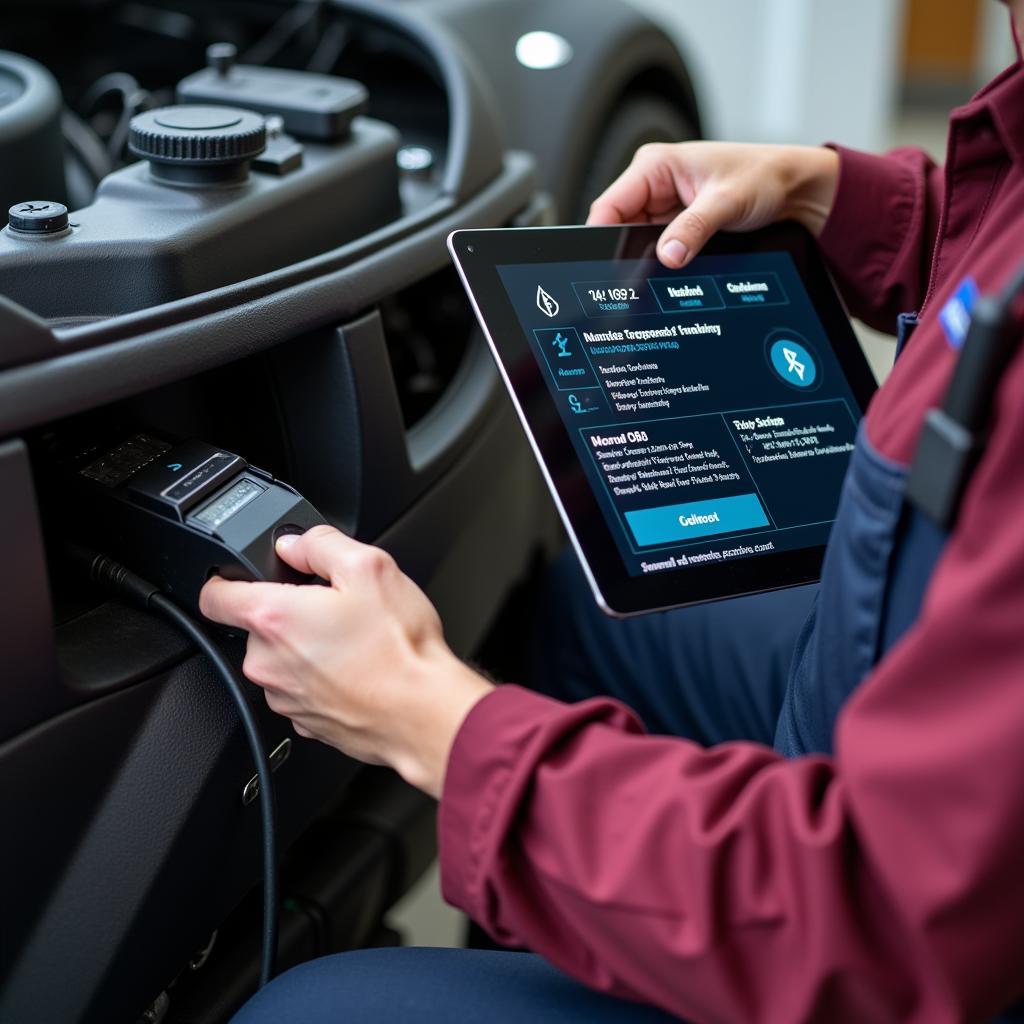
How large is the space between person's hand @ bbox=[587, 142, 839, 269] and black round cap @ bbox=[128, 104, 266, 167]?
8.9 inches

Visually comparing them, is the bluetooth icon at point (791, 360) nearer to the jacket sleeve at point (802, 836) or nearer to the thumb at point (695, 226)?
the thumb at point (695, 226)

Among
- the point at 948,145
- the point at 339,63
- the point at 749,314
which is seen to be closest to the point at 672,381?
the point at 749,314

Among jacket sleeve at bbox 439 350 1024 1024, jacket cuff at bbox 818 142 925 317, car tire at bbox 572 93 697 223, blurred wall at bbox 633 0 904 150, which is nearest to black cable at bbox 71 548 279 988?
jacket sleeve at bbox 439 350 1024 1024

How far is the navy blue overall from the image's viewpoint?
0.50 m

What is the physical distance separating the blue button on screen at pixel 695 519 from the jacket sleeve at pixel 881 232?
10.7 inches

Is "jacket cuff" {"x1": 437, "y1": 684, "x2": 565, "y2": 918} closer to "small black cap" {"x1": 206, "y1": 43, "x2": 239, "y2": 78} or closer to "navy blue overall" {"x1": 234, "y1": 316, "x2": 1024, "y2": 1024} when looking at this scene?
"navy blue overall" {"x1": 234, "y1": 316, "x2": 1024, "y2": 1024}

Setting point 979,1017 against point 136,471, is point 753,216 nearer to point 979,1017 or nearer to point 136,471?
point 136,471

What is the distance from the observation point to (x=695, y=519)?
678mm

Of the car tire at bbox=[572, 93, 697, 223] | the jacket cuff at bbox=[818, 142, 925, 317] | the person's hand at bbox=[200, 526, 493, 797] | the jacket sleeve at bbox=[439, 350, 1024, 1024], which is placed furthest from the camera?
the car tire at bbox=[572, 93, 697, 223]

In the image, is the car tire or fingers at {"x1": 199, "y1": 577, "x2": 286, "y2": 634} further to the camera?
the car tire

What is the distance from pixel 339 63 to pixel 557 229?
1.90ft

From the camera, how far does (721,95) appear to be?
332 centimetres

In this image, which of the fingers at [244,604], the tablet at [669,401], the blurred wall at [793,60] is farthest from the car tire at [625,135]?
the blurred wall at [793,60]

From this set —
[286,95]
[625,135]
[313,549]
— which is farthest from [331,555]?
[625,135]
